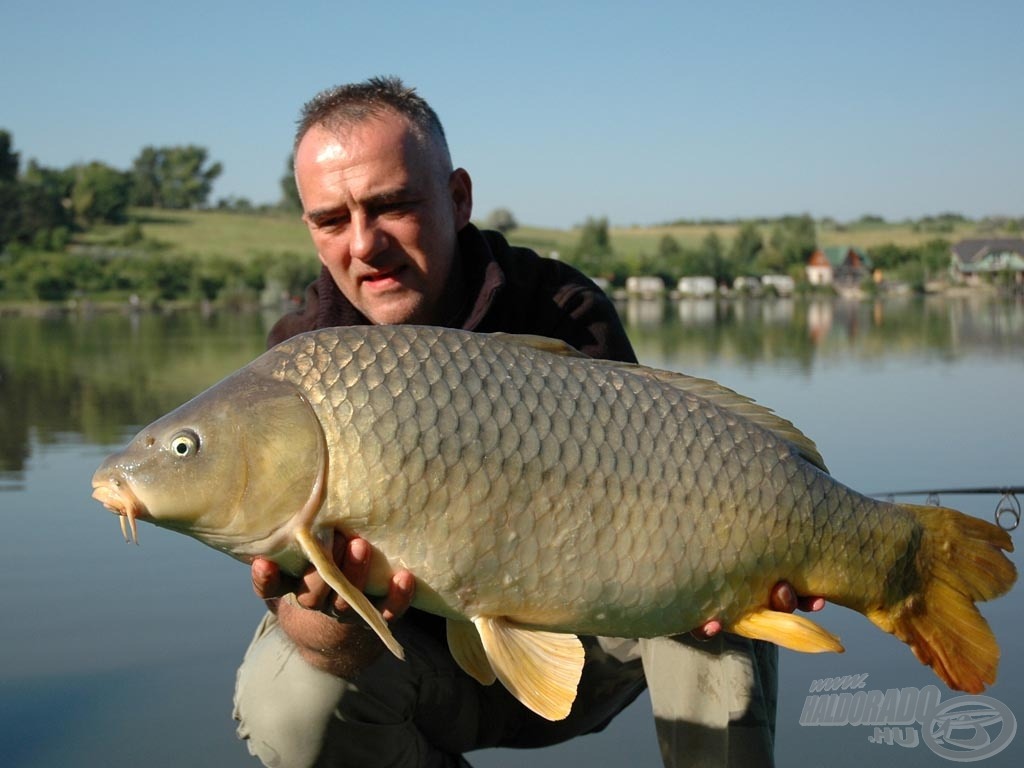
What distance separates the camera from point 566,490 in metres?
1.54

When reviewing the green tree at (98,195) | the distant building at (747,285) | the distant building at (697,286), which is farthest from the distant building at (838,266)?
the green tree at (98,195)

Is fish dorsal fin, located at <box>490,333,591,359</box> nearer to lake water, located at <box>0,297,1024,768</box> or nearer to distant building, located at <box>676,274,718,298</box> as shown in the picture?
lake water, located at <box>0,297,1024,768</box>

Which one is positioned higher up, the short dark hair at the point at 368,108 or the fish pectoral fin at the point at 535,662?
the short dark hair at the point at 368,108

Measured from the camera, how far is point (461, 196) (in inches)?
97.3

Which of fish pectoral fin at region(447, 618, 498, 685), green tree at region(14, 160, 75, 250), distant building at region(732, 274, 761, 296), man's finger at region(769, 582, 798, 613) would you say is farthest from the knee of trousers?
distant building at region(732, 274, 761, 296)

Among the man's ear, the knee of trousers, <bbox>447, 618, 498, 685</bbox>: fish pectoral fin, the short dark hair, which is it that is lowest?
the knee of trousers

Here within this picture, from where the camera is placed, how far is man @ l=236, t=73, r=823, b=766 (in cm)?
201

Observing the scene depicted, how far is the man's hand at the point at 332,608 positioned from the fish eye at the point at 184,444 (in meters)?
0.16

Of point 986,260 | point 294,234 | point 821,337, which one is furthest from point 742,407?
point 986,260

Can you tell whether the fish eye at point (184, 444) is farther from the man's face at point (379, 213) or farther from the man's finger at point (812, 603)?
the man's finger at point (812, 603)

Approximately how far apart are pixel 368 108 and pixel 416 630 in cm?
100

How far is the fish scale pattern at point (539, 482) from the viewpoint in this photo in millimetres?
1485

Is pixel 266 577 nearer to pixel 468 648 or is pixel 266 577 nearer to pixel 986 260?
pixel 468 648

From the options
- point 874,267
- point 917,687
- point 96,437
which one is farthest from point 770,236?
point 917,687
